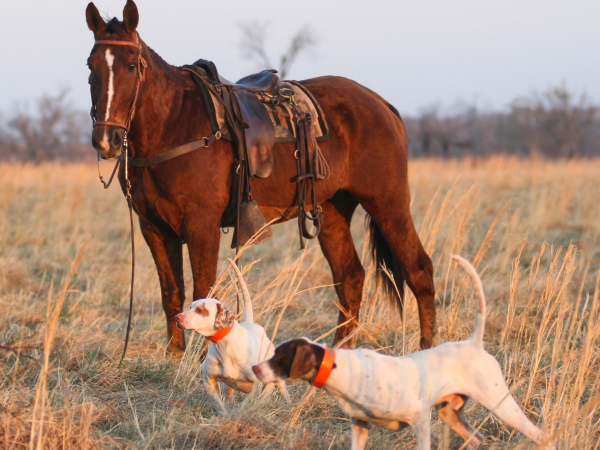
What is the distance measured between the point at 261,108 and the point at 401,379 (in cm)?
237

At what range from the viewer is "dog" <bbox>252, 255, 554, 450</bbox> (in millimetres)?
2404

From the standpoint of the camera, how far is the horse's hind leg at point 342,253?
5031mm

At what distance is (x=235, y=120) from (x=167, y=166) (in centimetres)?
55

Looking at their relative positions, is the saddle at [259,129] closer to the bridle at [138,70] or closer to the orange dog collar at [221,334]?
the bridle at [138,70]

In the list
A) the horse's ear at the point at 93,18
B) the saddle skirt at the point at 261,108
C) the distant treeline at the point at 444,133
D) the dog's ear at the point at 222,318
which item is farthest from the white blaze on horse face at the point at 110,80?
the distant treeline at the point at 444,133

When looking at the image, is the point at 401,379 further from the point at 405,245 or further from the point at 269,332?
the point at 269,332

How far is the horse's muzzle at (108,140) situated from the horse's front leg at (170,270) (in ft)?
2.35

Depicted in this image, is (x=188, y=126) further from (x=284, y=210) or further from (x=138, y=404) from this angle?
(x=138, y=404)

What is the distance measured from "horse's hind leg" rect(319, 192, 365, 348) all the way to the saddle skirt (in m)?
0.73

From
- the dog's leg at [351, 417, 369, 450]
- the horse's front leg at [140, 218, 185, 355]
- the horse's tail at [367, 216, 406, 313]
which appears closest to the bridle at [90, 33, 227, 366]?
the horse's front leg at [140, 218, 185, 355]

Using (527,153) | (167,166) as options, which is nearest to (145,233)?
(167,166)

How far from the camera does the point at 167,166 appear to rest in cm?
384

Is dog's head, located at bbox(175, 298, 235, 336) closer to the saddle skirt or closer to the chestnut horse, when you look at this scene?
the chestnut horse

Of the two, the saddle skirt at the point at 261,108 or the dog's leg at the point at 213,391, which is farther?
the saddle skirt at the point at 261,108
